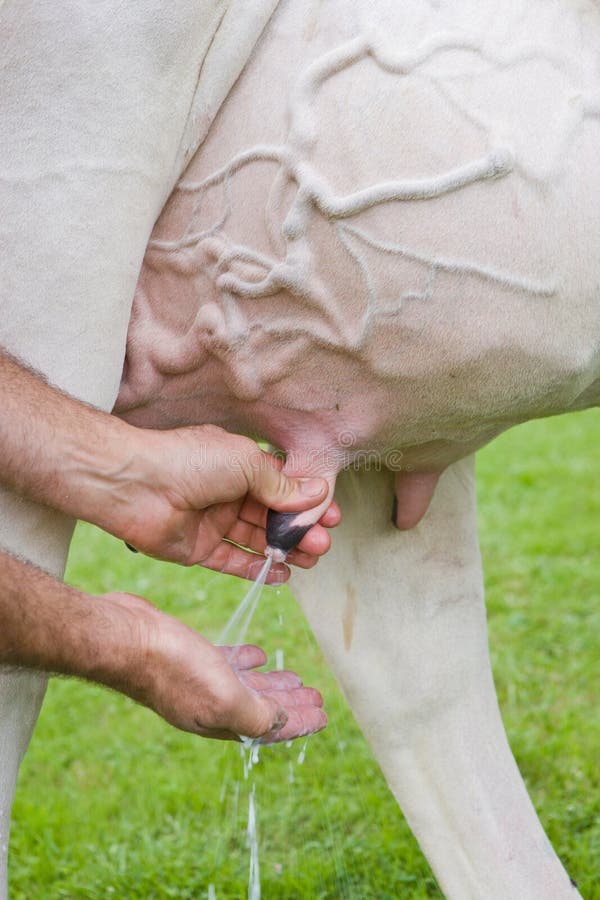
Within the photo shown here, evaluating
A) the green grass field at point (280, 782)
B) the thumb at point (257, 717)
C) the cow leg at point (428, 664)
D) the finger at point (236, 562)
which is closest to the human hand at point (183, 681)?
the thumb at point (257, 717)

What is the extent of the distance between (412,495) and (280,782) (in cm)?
→ 119

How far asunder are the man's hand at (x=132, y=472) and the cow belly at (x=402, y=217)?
0.09 m

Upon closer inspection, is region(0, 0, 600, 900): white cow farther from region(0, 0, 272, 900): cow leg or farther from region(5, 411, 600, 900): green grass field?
region(5, 411, 600, 900): green grass field

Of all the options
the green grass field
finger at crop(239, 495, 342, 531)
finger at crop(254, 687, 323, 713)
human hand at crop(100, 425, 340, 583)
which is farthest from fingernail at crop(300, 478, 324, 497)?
the green grass field

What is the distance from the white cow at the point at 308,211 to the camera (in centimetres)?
120

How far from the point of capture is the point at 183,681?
4.31 feet

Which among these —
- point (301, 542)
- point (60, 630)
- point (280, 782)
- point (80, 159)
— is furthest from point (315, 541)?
point (280, 782)

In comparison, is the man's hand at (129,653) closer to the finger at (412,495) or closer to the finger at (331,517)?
the finger at (331,517)

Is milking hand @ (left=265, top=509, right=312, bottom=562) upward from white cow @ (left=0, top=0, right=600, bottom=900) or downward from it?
downward

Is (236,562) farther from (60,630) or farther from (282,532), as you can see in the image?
(60,630)

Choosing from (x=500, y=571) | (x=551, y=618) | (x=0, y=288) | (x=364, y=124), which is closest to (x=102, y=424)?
(x=0, y=288)

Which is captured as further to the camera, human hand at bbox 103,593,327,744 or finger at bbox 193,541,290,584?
finger at bbox 193,541,290,584

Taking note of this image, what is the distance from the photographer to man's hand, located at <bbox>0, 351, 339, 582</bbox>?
1.26 meters

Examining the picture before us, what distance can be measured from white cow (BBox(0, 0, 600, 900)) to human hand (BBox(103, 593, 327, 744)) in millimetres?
100
